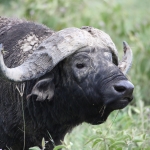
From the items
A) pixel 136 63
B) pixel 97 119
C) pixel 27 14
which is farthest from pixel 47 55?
pixel 27 14

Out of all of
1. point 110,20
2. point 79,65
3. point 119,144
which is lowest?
point 119,144

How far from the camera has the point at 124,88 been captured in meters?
6.47

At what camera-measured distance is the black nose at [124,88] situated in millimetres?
6465

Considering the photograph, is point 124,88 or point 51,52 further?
point 51,52

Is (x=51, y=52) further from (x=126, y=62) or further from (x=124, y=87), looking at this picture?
(x=126, y=62)

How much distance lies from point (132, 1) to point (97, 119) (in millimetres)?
8341

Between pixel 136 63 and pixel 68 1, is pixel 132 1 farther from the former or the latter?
pixel 136 63

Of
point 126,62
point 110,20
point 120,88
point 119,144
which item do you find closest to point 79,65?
point 120,88

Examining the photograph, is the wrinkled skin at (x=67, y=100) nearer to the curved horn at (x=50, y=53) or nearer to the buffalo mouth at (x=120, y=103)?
the buffalo mouth at (x=120, y=103)

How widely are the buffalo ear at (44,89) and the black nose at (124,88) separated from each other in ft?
2.49

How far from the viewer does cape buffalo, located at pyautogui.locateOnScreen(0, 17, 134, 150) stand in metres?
6.67

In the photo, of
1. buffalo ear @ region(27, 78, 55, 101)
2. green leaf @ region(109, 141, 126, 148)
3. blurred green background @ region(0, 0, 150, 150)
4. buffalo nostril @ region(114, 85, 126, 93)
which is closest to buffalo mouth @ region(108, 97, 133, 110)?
buffalo nostril @ region(114, 85, 126, 93)

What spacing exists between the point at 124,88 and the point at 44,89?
902mm

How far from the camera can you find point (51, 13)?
12.1 metres
